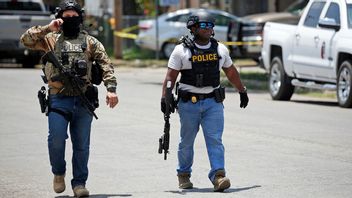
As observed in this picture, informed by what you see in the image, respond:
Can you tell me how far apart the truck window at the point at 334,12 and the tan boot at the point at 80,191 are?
10243 millimetres

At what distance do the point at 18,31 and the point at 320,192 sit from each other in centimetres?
2184

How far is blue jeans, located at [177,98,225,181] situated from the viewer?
9.95 metres

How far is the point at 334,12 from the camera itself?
1908 cm

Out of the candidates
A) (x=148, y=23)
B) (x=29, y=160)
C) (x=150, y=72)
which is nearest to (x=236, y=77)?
(x=29, y=160)

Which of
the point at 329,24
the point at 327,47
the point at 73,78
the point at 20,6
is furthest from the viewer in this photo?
the point at 20,6

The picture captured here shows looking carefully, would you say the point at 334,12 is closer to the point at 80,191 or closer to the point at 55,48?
the point at 55,48

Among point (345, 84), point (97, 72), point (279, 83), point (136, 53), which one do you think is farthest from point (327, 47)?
point (136, 53)

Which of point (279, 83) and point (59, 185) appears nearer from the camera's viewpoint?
point (59, 185)

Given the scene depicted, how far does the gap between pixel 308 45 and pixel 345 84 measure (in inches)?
51.5

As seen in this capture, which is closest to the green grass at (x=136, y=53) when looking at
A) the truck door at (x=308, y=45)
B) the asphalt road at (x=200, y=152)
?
the asphalt road at (x=200, y=152)

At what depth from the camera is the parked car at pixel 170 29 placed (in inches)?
1345

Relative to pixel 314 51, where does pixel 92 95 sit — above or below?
above

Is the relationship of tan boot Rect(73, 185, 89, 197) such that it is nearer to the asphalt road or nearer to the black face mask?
the asphalt road

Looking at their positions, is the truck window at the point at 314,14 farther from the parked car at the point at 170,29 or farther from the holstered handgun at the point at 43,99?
the parked car at the point at 170,29
